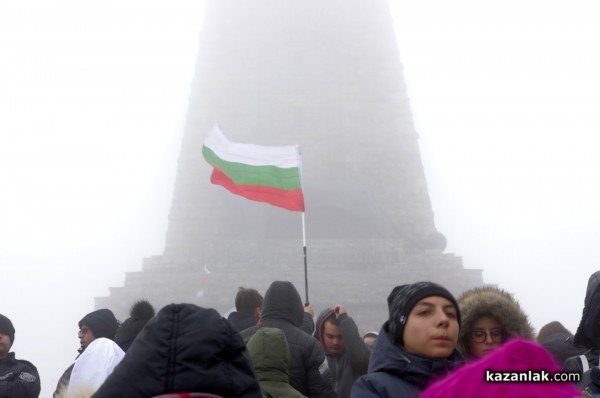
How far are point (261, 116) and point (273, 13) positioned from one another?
351 centimetres

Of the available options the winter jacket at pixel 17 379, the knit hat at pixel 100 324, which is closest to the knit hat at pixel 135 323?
the knit hat at pixel 100 324

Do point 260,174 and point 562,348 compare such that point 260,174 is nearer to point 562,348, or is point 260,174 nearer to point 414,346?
point 562,348

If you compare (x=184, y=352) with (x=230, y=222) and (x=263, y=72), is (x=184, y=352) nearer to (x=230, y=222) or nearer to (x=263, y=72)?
(x=230, y=222)

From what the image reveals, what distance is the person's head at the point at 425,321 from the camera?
2600mm

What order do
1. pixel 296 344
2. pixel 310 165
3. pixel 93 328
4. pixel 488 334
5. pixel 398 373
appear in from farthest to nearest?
pixel 310 165, pixel 93 328, pixel 296 344, pixel 488 334, pixel 398 373

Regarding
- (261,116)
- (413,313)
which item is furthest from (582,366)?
(261,116)

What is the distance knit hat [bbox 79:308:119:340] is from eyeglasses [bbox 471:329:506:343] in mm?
2801

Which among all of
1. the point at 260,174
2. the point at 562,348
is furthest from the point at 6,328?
the point at 260,174

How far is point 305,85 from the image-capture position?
20562 millimetres

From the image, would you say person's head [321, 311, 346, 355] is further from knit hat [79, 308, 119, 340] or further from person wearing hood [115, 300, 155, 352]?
knit hat [79, 308, 119, 340]

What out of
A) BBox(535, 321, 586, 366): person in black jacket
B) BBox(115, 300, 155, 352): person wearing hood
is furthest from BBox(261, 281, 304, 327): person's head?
BBox(535, 321, 586, 366): person in black jacket

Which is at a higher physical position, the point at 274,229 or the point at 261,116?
the point at 261,116

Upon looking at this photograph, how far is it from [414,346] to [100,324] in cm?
303

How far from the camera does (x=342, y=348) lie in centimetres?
485
